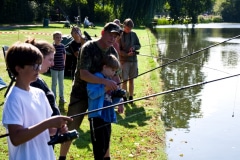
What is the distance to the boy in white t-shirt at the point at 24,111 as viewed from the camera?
2246 millimetres

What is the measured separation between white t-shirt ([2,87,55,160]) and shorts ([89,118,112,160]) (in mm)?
1507

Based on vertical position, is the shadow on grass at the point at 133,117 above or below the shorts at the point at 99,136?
below

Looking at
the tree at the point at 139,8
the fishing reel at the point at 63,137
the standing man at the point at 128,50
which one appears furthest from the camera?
the tree at the point at 139,8

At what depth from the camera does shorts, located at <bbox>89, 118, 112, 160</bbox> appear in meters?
4.13

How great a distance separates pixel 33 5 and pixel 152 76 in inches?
1183

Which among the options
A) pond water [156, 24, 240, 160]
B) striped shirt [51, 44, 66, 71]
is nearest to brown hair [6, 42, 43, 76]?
pond water [156, 24, 240, 160]

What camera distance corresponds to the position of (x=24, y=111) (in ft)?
7.60

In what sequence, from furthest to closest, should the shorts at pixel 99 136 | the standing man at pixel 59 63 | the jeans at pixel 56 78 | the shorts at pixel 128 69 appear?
the shorts at pixel 128 69, the jeans at pixel 56 78, the standing man at pixel 59 63, the shorts at pixel 99 136

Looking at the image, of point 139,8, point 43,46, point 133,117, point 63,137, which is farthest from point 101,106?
point 139,8

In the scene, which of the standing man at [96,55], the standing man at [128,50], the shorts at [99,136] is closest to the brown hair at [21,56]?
the standing man at [96,55]

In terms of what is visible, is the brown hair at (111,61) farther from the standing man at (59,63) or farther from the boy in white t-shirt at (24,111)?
the standing man at (59,63)

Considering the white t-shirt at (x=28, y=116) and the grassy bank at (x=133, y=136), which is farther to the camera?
the grassy bank at (x=133, y=136)

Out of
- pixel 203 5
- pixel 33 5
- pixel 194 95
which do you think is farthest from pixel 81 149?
pixel 203 5

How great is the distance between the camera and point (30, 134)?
2.25 meters
